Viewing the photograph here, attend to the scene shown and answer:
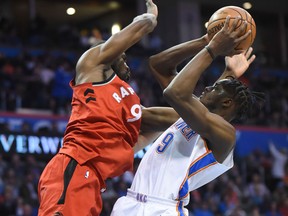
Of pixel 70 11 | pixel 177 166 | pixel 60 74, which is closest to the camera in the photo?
pixel 177 166

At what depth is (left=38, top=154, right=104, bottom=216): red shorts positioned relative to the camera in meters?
4.02

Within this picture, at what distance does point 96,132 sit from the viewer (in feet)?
13.7

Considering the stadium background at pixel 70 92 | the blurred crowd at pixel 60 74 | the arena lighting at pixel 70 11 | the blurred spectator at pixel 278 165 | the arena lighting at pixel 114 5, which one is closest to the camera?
the stadium background at pixel 70 92

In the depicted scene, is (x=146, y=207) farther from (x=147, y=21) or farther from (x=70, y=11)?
(x=70, y=11)

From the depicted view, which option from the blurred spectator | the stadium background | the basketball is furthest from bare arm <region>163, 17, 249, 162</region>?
the blurred spectator

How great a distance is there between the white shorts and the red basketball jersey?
22cm

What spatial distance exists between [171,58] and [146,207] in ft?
3.96

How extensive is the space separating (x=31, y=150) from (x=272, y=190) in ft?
22.1

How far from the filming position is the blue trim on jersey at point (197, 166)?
163 inches

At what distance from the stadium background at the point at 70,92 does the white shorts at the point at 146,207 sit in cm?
605

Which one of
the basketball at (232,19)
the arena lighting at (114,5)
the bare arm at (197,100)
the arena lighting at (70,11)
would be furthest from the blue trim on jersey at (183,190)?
the arena lighting at (114,5)

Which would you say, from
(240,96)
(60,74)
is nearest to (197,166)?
(240,96)

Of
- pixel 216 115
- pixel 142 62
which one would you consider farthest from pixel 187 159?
pixel 142 62

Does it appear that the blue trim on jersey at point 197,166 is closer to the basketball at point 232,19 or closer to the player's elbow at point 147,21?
the basketball at point 232,19
